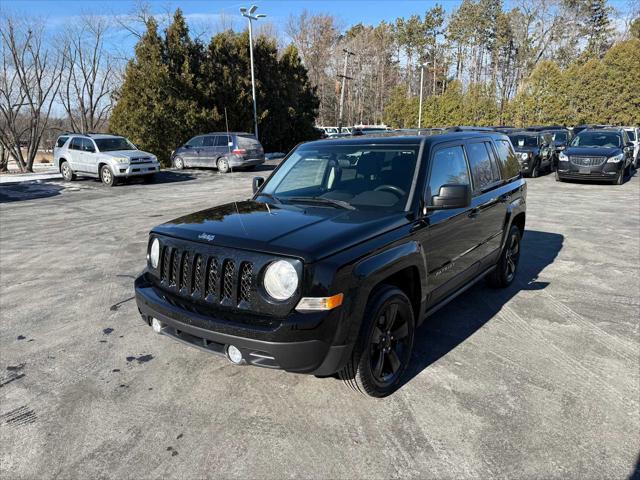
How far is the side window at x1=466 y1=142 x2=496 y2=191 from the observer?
4480 mm

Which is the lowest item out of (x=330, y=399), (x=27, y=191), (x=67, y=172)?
(x=330, y=399)

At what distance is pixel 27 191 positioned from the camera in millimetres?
16219

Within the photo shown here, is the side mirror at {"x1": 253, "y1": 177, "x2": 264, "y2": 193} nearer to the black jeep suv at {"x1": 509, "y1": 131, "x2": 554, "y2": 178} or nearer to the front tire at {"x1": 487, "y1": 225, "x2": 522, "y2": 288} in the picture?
the front tire at {"x1": 487, "y1": 225, "x2": 522, "y2": 288}

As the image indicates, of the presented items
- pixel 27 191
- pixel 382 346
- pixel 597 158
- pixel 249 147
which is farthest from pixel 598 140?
pixel 27 191

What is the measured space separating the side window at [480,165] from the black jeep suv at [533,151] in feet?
47.2

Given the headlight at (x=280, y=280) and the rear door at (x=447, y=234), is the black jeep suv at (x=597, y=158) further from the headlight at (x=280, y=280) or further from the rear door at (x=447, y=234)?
the headlight at (x=280, y=280)

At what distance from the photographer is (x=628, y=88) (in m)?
33.7

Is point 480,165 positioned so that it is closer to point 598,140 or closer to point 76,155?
point 598,140

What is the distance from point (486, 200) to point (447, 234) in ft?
3.42

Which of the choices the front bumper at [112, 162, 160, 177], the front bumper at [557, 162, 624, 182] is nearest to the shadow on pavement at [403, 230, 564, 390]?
the front bumper at [557, 162, 624, 182]

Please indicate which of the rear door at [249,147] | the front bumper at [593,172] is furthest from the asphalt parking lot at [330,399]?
the rear door at [249,147]

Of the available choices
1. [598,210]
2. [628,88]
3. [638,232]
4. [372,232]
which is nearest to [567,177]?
[598,210]

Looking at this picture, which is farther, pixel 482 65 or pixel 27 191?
pixel 482 65

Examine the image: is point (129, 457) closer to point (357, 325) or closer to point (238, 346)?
point (238, 346)
